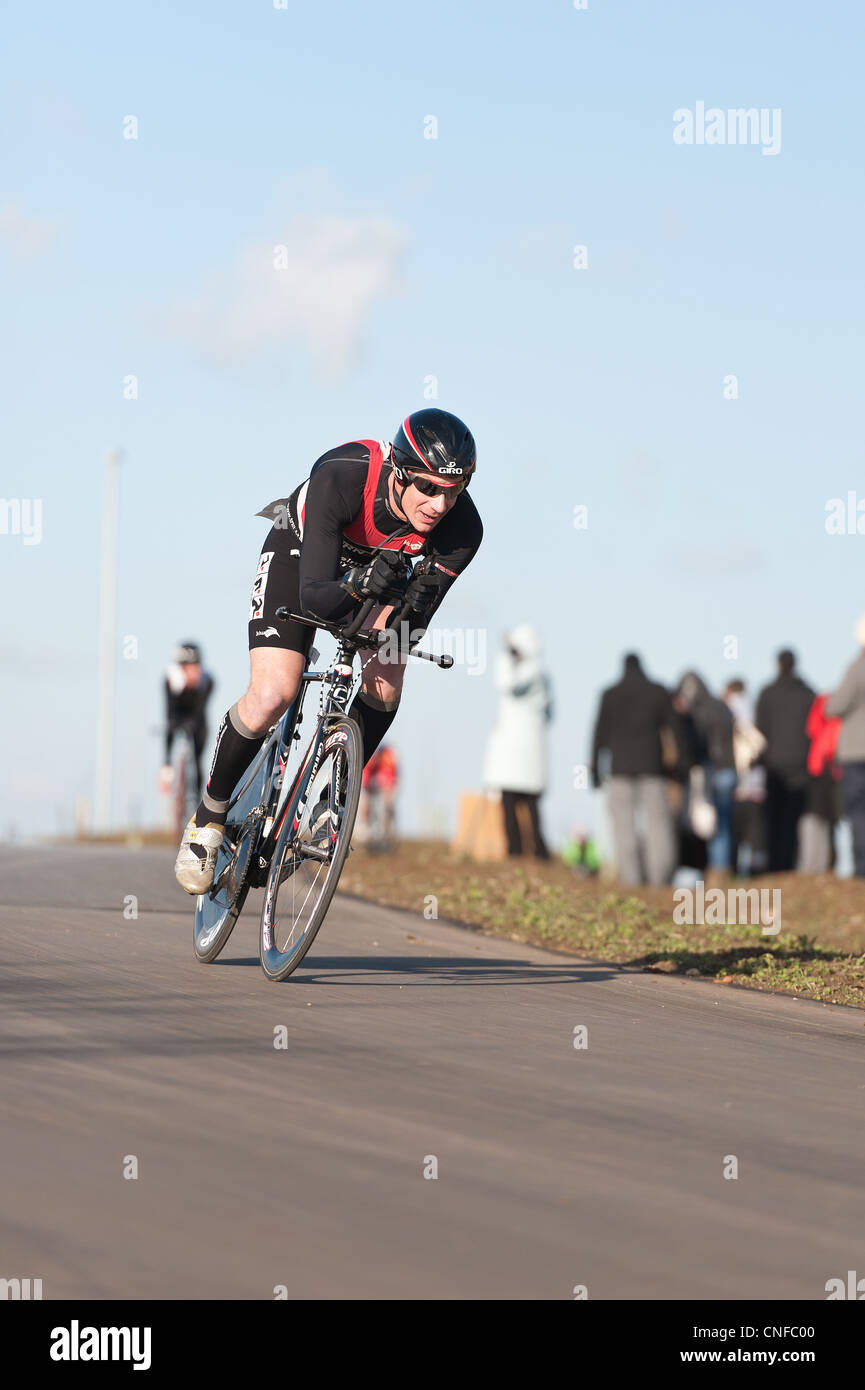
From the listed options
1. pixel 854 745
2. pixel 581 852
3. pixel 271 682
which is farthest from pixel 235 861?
pixel 581 852

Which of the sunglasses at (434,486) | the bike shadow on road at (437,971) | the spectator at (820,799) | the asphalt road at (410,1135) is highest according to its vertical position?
the sunglasses at (434,486)

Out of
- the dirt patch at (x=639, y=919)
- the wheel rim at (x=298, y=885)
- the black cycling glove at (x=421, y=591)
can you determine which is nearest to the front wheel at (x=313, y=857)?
the wheel rim at (x=298, y=885)

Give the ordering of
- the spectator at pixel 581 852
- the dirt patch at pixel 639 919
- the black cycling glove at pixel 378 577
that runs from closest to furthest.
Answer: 1. the black cycling glove at pixel 378 577
2. the dirt patch at pixel 639 919
3. the spectator at pixel 581 852

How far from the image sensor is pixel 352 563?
24.2ft

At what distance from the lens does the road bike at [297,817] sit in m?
6.84

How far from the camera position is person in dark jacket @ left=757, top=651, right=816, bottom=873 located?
1880 centimetres

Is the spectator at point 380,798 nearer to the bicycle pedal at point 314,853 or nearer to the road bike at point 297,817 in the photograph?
the road bike at point 297,817

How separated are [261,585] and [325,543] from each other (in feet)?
2.01

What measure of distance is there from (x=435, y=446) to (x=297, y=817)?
153 centimetres

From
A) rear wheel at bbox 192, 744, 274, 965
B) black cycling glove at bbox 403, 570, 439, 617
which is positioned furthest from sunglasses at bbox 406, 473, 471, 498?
rear wheel at bbox 192, 744, 274, 965

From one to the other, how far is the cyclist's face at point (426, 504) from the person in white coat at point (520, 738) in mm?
11621

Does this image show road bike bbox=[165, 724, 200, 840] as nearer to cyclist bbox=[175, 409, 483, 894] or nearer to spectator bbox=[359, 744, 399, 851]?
spectator bbox=[359, 744, 399, 851]

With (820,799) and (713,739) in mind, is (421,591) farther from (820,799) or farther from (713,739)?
(820,799)
